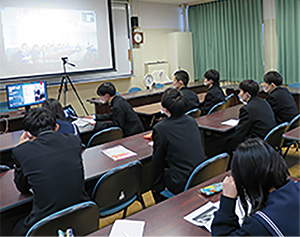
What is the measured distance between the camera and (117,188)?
83.7 inches

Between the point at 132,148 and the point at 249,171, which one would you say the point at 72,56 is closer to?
the point at 132,148

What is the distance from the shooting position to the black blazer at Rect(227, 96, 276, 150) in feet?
9.83

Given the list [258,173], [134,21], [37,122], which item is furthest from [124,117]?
[134,21]

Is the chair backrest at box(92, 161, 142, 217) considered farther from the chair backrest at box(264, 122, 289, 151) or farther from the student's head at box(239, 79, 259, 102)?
the student's head at box(239, 79, 259, 102)

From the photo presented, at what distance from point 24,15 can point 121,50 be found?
2.27m

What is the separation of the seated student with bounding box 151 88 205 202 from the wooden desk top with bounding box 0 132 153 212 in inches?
9.4

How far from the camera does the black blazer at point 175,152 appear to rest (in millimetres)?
2172

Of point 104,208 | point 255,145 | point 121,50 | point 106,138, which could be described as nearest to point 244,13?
point 121,50

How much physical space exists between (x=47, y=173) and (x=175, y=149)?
0.87 meters

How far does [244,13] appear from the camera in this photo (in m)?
7.00

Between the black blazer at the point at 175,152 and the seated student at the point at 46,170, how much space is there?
0.59m

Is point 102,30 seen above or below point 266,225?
above

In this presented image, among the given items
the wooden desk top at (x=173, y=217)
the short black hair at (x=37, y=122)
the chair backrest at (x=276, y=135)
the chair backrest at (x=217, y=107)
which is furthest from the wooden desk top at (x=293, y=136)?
the short black hair at (x=37, y=122)

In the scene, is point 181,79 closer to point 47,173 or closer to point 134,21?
point 134,21
